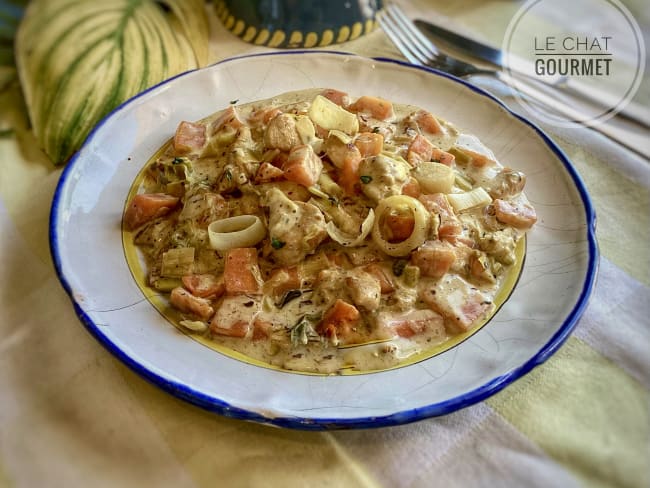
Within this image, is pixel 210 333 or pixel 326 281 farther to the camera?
pixel 326 281

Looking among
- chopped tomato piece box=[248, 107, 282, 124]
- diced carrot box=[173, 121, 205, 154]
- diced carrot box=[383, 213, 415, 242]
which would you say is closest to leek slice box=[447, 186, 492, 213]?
diced carrot box=[383, 213, 415, 242]

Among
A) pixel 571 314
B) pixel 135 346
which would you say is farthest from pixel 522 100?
pixel 135 346

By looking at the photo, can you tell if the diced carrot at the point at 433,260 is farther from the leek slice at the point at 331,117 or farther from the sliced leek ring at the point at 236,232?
the leek slice at the point at 331,117

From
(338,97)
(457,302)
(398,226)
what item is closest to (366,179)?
(398,226)

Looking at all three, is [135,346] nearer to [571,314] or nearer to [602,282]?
[571,314]

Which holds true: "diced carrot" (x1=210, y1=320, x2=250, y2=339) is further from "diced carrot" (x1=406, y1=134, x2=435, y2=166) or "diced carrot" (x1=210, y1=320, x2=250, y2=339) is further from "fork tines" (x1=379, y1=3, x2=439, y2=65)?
"fork tines" (x1=379, y1=3, x2=439, y2=65)
